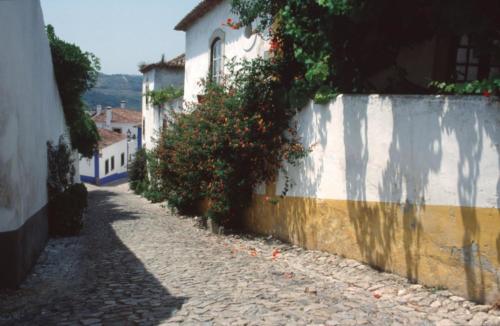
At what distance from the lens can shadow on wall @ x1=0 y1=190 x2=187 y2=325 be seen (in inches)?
172

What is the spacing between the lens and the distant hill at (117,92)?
291ft

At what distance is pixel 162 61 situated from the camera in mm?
24297

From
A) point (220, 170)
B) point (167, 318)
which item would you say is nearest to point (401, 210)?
point (167, 318)

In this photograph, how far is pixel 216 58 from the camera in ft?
48.4

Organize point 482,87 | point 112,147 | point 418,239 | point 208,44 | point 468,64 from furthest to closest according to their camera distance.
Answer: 1. point 112,147
2. point 208,44
3. point 468,64
4. point 418,239
5. point 482,87

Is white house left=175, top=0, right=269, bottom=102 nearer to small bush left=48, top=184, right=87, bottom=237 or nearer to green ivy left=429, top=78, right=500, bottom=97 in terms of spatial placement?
small bush left=48, top=184, right=87, bottom=237

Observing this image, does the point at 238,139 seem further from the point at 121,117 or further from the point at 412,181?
the point at 121,117

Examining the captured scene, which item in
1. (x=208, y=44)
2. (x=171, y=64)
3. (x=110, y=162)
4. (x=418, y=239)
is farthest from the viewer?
(x=110, y=162)

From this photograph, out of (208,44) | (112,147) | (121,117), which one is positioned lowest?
(112,147)

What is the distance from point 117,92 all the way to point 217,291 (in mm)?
104264

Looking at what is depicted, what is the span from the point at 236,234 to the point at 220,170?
1459 mm

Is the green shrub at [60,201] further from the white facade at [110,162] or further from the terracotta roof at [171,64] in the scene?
the white facade at [110,162]

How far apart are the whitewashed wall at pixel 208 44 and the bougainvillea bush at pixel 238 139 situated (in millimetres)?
2053

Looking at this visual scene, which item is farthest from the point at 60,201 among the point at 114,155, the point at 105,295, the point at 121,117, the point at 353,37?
the point at 121,117
